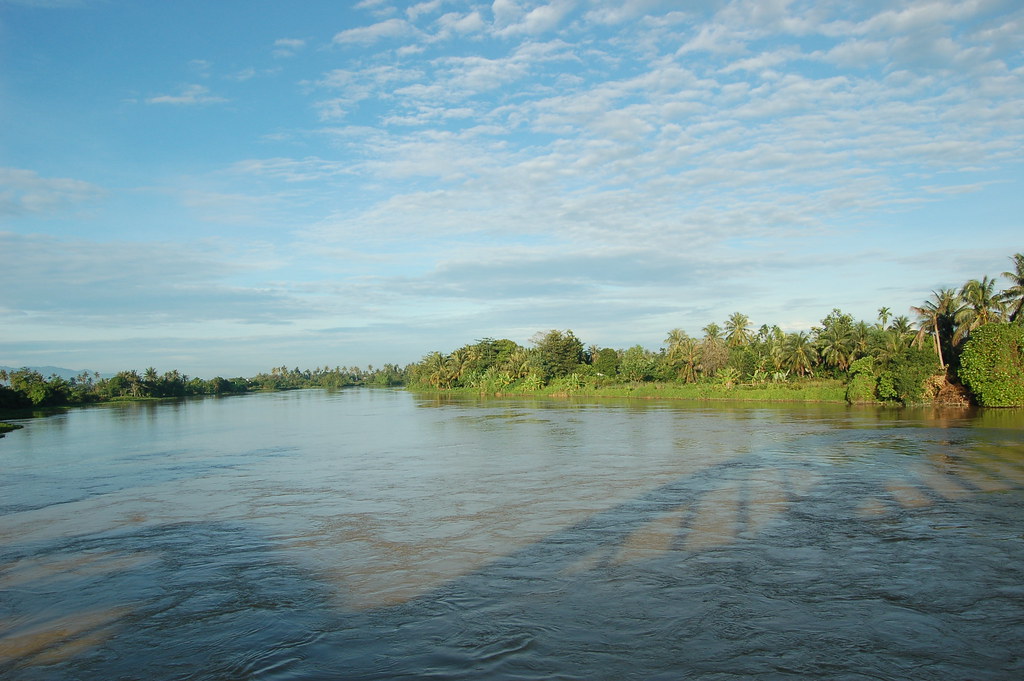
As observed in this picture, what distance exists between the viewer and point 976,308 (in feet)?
137

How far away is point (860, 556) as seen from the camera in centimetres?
927

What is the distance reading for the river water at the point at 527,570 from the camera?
6.28 meters

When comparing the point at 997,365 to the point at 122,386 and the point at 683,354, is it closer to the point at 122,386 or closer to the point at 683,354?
the point at 683,354

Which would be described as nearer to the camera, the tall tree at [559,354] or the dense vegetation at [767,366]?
the dense vegetation at [767,366]

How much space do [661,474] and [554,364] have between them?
6538 cm

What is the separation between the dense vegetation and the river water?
22.1 metres

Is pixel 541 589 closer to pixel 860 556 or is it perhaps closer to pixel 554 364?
pixel 860 556

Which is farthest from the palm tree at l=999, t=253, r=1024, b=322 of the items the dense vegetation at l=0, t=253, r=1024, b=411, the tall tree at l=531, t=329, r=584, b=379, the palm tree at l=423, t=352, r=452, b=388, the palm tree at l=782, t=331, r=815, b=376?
the palm tree at l=423, t=352, r=452, b=388

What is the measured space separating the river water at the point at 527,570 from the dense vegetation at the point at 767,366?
2207cm

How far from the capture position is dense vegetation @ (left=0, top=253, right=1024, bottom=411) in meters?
39.2

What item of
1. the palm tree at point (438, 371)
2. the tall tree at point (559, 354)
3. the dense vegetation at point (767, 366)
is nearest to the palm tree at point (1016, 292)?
the dense vegetation at point (767, 366)

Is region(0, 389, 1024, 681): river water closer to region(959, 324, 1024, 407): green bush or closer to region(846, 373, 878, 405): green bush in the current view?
region(959, 324, 1024, 407): green bush

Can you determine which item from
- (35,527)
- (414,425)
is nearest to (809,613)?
(35,527)

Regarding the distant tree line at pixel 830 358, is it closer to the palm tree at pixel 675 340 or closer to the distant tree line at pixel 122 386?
the palm tree at pixel 675 340
